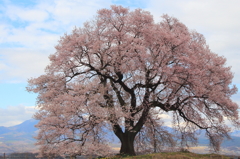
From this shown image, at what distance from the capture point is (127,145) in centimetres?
2103

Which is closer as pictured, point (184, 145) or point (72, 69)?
point (72, 69)

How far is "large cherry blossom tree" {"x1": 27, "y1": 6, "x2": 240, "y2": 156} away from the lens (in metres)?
18.4

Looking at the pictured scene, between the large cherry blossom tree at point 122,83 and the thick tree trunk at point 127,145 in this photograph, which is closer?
the large cherry blossom tree at point 122,83

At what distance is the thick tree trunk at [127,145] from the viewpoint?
2083 cm

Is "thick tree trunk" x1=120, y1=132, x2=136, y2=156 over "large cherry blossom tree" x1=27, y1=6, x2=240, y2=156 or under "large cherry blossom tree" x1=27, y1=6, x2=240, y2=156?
under

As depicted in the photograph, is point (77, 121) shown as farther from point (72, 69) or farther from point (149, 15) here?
point (149, 15)

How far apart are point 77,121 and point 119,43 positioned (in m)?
7.36

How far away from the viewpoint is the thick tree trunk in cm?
2083

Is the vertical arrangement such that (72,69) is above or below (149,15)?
below

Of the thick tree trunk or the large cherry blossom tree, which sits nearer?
the large cherry blossom tree

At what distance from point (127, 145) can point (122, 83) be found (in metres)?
5.23

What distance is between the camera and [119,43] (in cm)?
2117

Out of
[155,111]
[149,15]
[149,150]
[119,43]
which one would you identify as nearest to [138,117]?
[155,111]

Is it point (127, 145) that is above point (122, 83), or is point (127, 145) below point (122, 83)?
below
